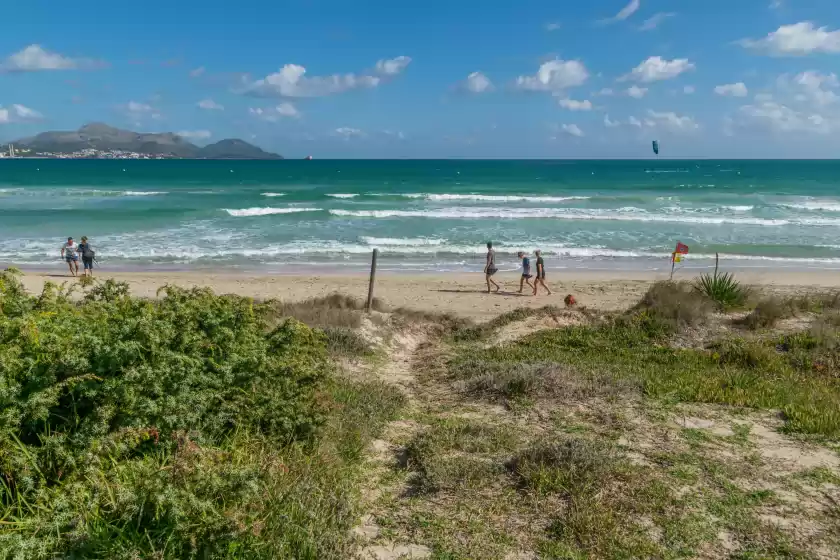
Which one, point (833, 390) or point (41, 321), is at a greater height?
point (41, 321)

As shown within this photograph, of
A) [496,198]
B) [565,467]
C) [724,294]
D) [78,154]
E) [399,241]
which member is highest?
[78,154]

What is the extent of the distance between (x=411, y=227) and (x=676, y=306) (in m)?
22.0

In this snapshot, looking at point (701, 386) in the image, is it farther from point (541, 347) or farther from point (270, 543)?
point (270, 543)

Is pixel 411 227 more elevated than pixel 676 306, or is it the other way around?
pixel 411 227

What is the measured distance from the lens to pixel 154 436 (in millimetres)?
4398

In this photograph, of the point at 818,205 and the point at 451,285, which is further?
the point at 818,205

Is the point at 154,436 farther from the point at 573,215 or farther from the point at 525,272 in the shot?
the point at 573,215

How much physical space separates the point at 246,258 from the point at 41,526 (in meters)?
20.6

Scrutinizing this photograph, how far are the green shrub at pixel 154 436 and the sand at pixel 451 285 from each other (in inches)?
355

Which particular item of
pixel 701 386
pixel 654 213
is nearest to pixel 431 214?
pixel 654 213

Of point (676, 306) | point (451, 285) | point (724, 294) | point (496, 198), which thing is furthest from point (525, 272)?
point (496, 198)

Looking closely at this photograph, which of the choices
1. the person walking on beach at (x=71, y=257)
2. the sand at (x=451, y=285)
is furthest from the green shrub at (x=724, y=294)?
the person walking on beach at (x=71, y=257)

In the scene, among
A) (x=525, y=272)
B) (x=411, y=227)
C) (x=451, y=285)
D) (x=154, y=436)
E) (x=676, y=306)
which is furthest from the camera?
(x=411, y=227)

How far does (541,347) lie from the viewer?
395 inches
